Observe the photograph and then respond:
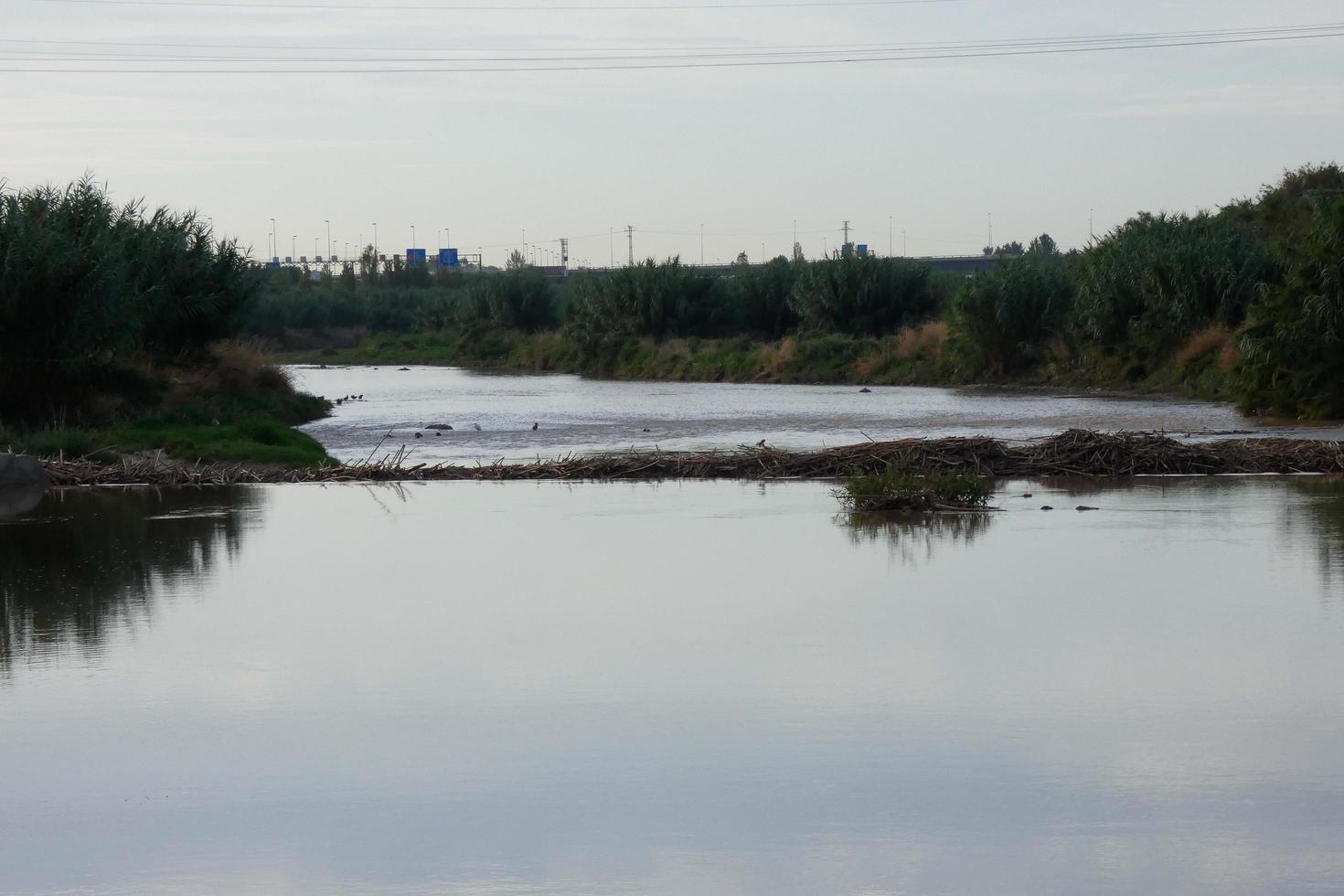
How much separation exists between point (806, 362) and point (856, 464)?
4223 centimetres

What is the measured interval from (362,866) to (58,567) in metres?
8.94

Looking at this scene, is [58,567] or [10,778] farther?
[58,567]

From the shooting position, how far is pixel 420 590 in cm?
1312

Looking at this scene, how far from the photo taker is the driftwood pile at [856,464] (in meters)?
21.5

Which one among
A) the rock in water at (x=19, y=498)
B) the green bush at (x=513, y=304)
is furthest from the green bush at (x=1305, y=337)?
the green bush at (x=513, y=304)

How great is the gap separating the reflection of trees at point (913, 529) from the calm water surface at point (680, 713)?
91 mm

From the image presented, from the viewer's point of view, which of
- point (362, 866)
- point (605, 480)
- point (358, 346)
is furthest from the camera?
point (358, 346)

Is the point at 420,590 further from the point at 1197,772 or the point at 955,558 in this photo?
the point at 1197,772

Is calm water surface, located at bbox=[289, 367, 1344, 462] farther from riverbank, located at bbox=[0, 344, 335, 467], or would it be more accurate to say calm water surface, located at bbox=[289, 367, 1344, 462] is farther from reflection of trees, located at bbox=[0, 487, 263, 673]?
reflection of trees, located at bbox=[0, 487, 263, 673]

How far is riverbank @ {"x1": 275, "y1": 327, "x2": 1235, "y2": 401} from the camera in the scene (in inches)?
1911

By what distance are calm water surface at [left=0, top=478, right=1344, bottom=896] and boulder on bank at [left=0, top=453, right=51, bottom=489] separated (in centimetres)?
541

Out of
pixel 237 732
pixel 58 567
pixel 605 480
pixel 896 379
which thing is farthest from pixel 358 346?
pixel 237 732

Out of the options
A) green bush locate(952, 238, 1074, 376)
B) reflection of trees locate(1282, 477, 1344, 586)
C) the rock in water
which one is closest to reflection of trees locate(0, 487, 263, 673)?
the rock in water

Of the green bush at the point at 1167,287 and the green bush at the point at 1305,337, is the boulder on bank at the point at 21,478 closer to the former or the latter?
the green bush at the point at 1305,337
